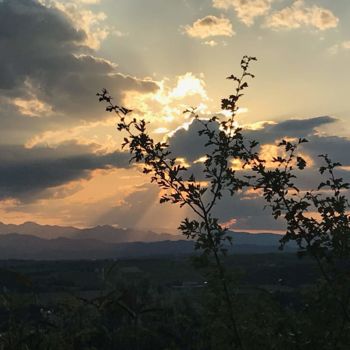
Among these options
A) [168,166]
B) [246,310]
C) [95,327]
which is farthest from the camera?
[168,166]

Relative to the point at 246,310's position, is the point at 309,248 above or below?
above

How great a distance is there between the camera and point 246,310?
26.0 ft

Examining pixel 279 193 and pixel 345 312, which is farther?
pixel 279 193

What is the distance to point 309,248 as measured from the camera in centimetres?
804

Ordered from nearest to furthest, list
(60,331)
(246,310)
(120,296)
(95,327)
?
1. (120,296)
2. (95,327)
3. (60,331)
4. (246,310)

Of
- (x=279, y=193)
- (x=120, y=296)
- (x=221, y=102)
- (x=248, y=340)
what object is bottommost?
(x=248, y=340)

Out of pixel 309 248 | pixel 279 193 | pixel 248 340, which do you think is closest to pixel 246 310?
pixel 248 340

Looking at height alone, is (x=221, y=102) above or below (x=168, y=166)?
above

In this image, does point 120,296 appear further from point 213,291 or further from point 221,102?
point 221,102

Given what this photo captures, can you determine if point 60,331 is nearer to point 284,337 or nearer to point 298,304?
point 284,337

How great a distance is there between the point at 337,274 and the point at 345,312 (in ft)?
2.31

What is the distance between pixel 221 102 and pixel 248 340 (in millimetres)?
4143

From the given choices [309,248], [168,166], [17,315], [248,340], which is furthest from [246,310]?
[17,315]

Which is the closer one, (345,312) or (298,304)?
(345,312)
